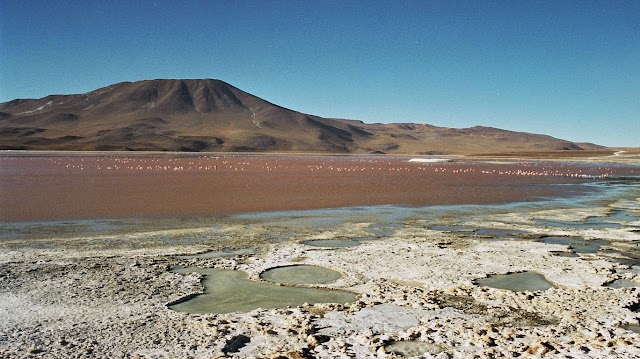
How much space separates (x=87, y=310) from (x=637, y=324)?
601 centimetres

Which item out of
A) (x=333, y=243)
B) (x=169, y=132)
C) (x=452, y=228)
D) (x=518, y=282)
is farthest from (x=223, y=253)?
(x=169, y=132)

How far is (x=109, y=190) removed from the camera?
67.2 ft

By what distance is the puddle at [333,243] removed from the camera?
33.0 ft

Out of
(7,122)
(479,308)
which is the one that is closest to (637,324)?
(479,308)

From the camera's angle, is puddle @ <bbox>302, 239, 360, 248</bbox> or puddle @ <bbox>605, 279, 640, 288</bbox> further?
puddle @ <bbox>302, 239, 360, 248</bbox>

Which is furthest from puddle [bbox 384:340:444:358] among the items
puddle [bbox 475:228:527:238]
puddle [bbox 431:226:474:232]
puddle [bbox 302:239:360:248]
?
puddle [bbox 431:226:474:232]

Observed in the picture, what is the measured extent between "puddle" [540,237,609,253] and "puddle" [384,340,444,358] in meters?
5.85

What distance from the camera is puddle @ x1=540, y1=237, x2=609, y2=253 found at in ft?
31.9

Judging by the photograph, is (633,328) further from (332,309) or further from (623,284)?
(332,309)

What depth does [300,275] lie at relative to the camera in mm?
7730

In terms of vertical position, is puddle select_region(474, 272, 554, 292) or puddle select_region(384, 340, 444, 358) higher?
puddle select_region(474, 272, 554, 292)

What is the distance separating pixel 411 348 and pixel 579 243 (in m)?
6.96

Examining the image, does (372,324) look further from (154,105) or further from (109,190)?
(154,105)

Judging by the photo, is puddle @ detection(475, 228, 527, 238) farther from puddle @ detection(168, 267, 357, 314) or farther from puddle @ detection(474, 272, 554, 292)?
puddle @ detection(168, 267, 357, 314)
